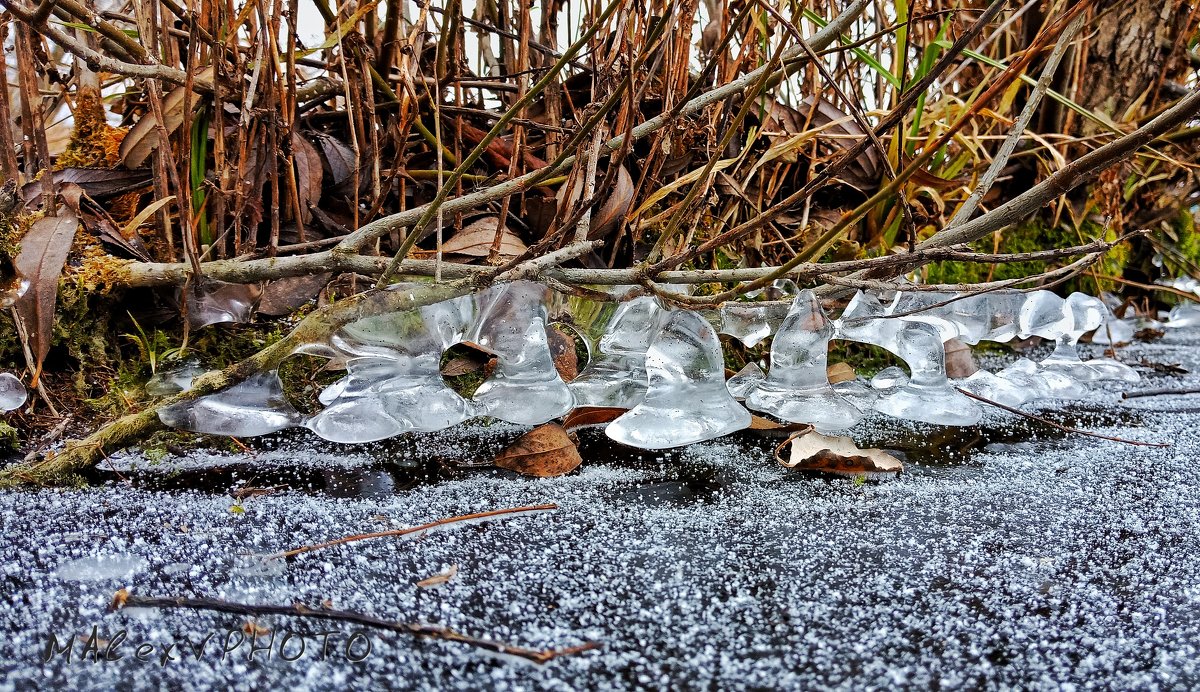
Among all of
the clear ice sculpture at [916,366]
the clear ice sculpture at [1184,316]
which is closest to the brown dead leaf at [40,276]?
the clear ice sculpture at [916,366]

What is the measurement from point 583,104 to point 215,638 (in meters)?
1.28

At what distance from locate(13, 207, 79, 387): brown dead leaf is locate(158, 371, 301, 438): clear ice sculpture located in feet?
0.75

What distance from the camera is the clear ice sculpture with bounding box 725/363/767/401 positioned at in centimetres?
128

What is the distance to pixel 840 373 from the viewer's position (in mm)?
1531

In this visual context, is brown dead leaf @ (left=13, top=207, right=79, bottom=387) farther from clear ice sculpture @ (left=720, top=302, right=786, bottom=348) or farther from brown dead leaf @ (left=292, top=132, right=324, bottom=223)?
clear ice sculpture @ (left=720, top=302, right=786, bottom=348)

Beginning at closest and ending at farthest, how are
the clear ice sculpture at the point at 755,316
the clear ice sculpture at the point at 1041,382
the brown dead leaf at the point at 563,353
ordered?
1. the clear ice sculpture at the point at 755,316
2. the brown dead leaf at the point at 563,353
3. the clear ice sculpture at the point at 1041,382

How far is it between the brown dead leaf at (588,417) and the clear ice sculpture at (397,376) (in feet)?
0.57

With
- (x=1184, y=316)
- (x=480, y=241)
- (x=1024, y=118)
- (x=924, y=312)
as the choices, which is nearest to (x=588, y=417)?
(x=480, y=241)

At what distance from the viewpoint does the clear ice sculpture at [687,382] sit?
1.10 metres

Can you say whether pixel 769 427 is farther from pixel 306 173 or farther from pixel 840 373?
pixel 306 173

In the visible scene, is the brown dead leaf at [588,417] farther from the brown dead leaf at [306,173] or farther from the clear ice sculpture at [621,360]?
the brown dead leaf at [306,173]

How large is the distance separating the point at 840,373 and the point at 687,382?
0.54 m

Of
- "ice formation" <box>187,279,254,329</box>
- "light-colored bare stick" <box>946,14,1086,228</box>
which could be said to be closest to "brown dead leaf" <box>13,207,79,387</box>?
"ice formation" <box>187,279,254,329</box>

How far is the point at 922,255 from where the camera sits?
1.00 metres
